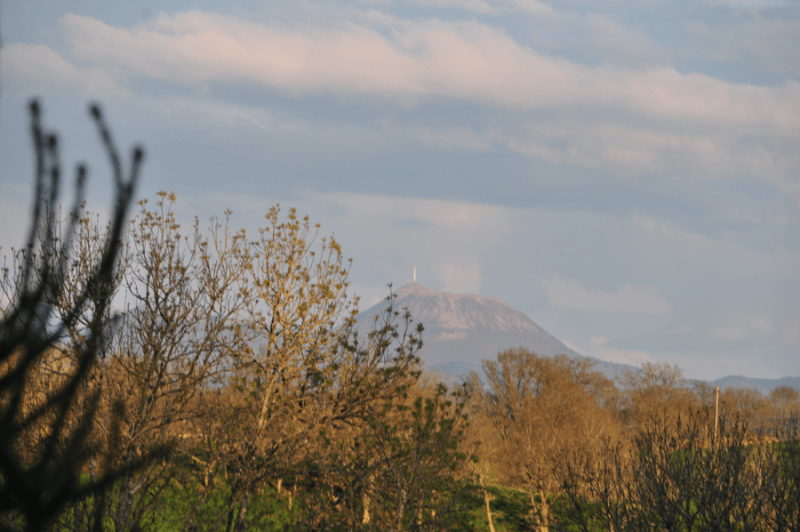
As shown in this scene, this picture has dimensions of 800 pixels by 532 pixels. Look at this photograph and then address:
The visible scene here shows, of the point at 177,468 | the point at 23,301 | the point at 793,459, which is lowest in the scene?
the point at 177,468

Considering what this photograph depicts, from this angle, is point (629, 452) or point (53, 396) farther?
point (629, 452)

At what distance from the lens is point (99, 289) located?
1974 millimetres

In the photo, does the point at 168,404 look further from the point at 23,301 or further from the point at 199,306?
the point at 23,301

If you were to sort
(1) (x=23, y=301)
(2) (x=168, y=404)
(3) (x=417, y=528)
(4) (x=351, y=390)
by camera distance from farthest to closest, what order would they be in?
(4) (x=351, y=390) → (3) (x=417, y=528) → (2) (x=168, y=404) → (1) (x=23, y=301)

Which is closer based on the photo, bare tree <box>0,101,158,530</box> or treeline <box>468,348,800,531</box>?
bare tree <box>0,101,158,530</box>

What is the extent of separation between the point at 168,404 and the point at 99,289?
36.6 ft

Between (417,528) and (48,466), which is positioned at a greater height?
(48,466)

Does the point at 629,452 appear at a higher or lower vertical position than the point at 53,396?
lower

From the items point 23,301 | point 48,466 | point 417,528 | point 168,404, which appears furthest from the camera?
point 417,528

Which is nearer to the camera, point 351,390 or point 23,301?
point 23,301

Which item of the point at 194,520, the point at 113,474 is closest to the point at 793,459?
the point at 194,520

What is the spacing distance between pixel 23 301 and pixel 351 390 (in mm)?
12812

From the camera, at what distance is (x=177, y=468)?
12.2m

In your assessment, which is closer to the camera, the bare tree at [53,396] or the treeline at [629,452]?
the bare tree at [53,396]
